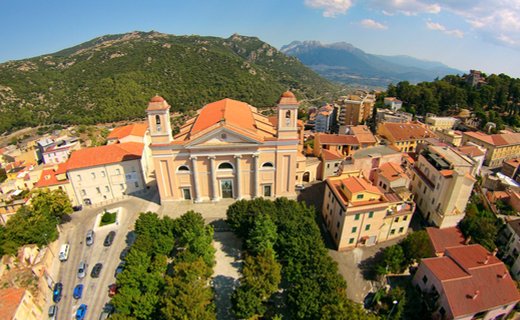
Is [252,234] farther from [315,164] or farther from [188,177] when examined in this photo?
[315,164]

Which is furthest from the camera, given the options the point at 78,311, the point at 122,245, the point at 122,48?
the point at 122,48

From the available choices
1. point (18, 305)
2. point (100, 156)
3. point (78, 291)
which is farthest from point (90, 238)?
point (100, 156)

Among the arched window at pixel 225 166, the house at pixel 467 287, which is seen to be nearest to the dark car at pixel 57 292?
the arched window at pixel 225 166

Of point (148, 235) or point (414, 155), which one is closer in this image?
point (148, 235)

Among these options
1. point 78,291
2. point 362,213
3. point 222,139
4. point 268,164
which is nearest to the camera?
point 78,291

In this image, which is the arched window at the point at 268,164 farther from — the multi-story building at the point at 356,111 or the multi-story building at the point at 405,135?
the multi-story building at the point at 356,111

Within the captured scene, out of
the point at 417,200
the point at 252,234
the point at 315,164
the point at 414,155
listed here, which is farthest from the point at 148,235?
the point at 414,155

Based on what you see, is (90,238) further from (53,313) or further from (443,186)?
(443,186)
